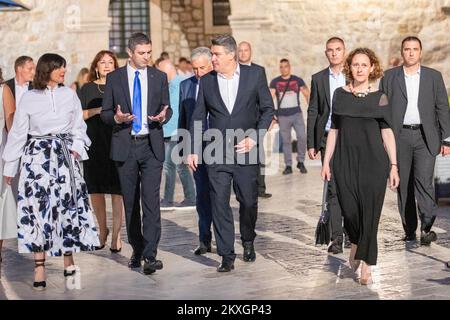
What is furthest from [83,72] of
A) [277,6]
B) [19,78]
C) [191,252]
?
[191,252]

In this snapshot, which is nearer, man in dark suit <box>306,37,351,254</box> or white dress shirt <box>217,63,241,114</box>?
white dress shirt <box>217,63,241,114</box>

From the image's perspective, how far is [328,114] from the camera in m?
10.7

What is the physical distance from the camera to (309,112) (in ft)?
35.2

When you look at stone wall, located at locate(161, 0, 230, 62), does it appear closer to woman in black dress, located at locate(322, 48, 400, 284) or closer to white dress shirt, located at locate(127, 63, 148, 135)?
white dress shirt, located at locate(127, 63, 148, 135)

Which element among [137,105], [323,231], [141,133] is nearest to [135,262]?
[141,133]

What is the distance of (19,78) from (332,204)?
3550 millimetres

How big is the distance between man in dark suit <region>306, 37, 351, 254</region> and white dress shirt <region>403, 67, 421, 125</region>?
0.68 meters

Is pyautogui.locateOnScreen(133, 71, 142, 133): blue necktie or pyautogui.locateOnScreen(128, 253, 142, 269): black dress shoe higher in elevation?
pyautogui.locateOnScreen(133, 71, 142, 133): blue necktie

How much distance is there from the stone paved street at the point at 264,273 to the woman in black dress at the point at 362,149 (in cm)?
45

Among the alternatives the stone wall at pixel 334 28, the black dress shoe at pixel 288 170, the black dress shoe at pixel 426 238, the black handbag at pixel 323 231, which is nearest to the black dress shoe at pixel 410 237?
the black dress shoe at pixel 426 238

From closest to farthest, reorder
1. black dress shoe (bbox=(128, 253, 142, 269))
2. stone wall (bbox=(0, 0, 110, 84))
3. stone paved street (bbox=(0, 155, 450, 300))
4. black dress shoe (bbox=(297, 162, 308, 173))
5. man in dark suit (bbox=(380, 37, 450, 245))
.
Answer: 1. stone paved street (bbox=(0, 155, 450, 300))
2. black dress shoe (bbox=(128, 253, 142, 269))
3. man in dark suit (bbox=(380, 37, 450, 245))
4. black dress shoe (bbox=(297, 162, 308, 173))
5. stone wall (bbox=(0, 0, 110, 84))

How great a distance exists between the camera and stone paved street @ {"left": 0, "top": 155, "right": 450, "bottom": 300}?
8797mm

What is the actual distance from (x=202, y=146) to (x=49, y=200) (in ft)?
4.59

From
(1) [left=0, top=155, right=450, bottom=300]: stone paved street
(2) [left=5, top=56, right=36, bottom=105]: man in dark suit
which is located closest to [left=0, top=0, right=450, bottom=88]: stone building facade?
(1) [left=0, top=155, right=450, bottom=300]: stone paved street
